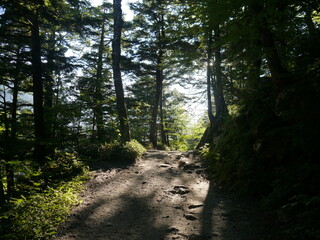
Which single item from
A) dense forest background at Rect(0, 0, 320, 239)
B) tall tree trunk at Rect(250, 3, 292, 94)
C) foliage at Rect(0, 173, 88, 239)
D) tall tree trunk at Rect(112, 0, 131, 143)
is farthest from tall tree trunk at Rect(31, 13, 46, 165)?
tall tree trunk at Rect(250, 3, 292, 94)

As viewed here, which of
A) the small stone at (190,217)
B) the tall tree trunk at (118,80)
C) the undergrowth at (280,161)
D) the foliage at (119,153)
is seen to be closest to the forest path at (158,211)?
the small stone at (190,217)

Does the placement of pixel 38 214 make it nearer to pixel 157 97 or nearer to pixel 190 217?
pixel 190 217

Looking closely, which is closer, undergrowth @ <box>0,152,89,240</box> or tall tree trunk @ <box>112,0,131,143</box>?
undergrowth @ <box>0,152,89,240</box>

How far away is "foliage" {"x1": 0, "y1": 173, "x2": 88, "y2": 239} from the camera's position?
3.80 metres

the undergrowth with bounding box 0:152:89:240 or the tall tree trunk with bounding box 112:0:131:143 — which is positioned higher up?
the tall tree trunk with bounding box 112:0:131:143

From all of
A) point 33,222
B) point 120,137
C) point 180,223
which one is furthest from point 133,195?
point 120,137

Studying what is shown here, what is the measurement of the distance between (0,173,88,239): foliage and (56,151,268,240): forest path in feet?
0.92

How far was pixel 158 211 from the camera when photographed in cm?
486

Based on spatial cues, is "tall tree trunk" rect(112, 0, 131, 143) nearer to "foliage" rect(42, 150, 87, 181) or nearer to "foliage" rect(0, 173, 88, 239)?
"foliage" rect(42, 150, 87, 181)

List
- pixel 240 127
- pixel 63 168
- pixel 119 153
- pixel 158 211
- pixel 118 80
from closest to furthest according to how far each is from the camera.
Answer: pixel 158 211 < pixel 240 127 < pixel 63 168 < pixel 119 153 < pixel 118 80

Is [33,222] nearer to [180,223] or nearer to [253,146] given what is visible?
[180,223]

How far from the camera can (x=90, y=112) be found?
11.8 metres

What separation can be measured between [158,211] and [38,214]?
2.76 m

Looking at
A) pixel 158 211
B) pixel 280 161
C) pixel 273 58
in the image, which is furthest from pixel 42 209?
pixel 273 58
